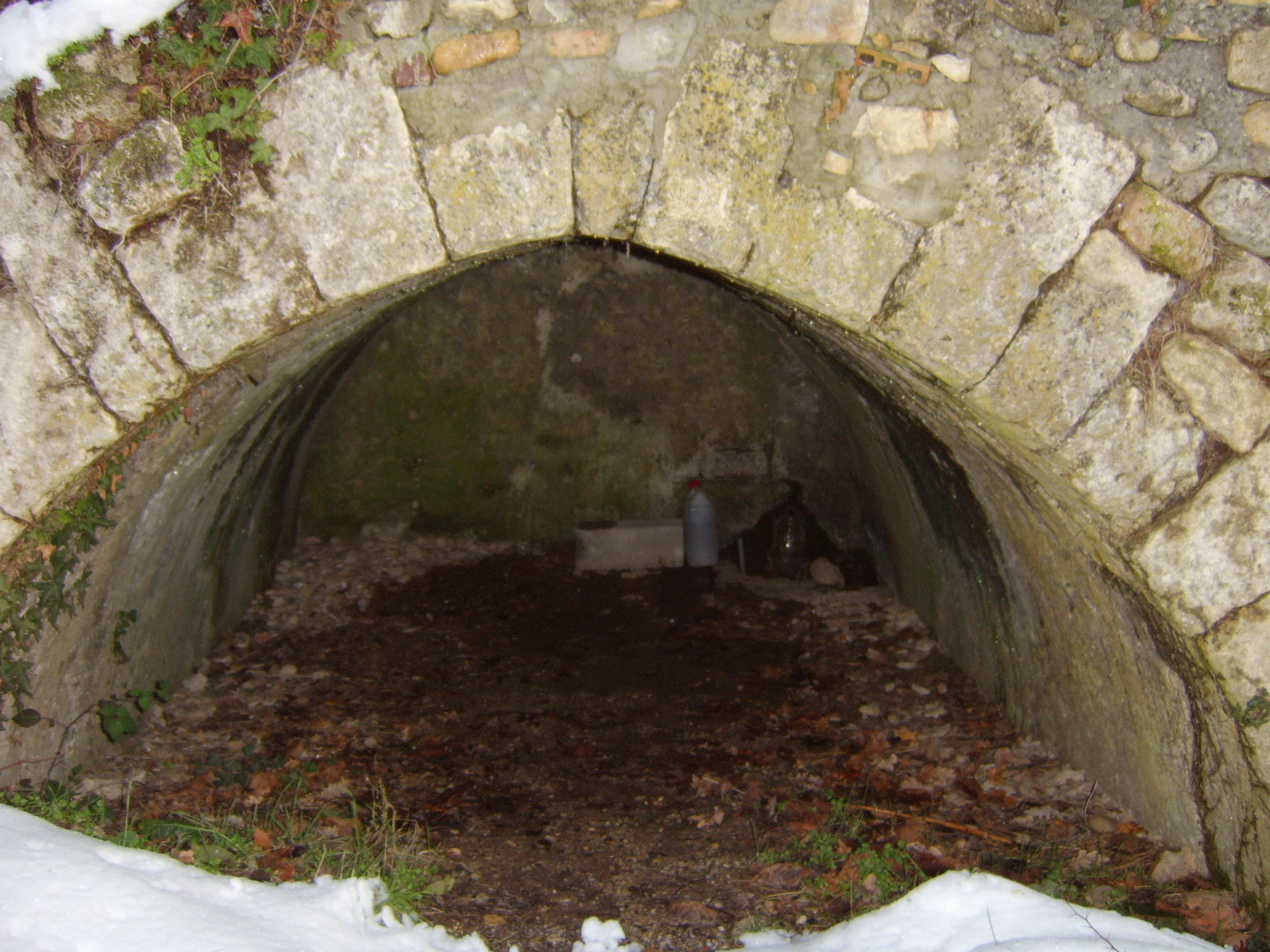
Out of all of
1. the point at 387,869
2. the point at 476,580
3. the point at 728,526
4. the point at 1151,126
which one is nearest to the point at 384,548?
the point at 476,580

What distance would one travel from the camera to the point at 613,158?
98.3 inches

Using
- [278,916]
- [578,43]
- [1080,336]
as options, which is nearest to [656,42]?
→ [578,43]

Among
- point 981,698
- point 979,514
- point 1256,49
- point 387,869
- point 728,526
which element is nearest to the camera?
point 1256,49

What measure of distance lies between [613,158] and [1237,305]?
155 cm

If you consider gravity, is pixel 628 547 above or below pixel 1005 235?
above

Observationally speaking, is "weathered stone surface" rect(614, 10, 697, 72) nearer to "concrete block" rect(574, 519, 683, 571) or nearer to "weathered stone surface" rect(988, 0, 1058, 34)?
"weathered stone surface" rect(988, 0, 1058, 34)

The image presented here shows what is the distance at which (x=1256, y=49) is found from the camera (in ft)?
7.91

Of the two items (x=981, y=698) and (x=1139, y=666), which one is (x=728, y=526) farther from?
(x=1139, y=666)

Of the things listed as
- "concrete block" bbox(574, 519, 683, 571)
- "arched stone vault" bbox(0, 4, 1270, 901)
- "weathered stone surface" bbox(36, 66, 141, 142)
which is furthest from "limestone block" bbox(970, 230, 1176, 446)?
"concrete block" bbox(574, 519, 683, 571)

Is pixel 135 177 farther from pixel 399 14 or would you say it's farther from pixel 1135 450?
pixel 1135 450

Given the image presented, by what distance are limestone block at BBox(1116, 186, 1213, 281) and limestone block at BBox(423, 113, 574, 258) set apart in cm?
136

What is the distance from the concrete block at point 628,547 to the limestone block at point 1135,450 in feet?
12.5

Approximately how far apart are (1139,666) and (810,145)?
5.71 feet

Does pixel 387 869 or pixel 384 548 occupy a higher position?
pixel 384 548
